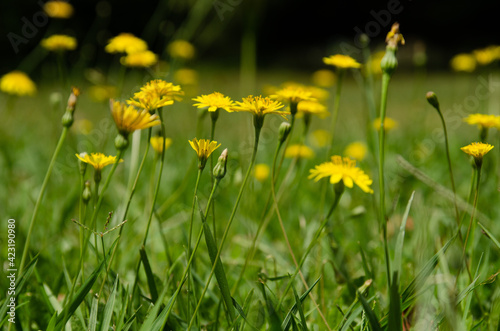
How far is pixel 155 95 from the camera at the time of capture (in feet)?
1.76

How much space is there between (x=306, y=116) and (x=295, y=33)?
274 inches

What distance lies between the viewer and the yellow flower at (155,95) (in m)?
0.51

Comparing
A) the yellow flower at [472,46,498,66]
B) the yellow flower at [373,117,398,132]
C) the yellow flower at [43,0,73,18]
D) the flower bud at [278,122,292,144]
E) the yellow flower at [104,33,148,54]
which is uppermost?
the yellow flower at [43,0,73,18]

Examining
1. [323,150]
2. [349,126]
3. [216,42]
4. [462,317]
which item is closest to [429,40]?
[216,42]

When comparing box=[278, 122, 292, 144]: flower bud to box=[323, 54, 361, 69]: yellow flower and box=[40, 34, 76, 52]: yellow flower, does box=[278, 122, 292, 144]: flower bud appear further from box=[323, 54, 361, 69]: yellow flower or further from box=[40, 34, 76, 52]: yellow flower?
box=[40, 34, 76, 52]: yellow flower

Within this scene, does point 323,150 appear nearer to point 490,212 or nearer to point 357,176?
point 490,212

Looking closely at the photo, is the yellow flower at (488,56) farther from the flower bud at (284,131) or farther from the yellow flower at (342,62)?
the flower bud at (284,131)

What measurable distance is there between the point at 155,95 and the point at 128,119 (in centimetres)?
8

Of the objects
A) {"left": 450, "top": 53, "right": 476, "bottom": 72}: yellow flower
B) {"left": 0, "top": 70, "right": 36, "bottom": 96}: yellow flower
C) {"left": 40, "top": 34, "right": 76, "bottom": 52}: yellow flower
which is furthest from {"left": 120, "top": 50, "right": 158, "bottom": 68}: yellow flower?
{"left": 450, "top": 53, "right": 476, "bottom": 72}: yellow flower

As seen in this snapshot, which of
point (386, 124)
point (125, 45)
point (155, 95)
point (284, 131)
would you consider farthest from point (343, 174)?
point (386, 124)

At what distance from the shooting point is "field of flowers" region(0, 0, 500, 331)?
52 cm

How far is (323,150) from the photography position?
187 cm

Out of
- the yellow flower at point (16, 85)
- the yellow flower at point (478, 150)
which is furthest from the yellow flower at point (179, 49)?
the yellow flower at point (478, 150)

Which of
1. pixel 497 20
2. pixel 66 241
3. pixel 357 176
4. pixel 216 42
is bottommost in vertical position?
pixel 66 241
